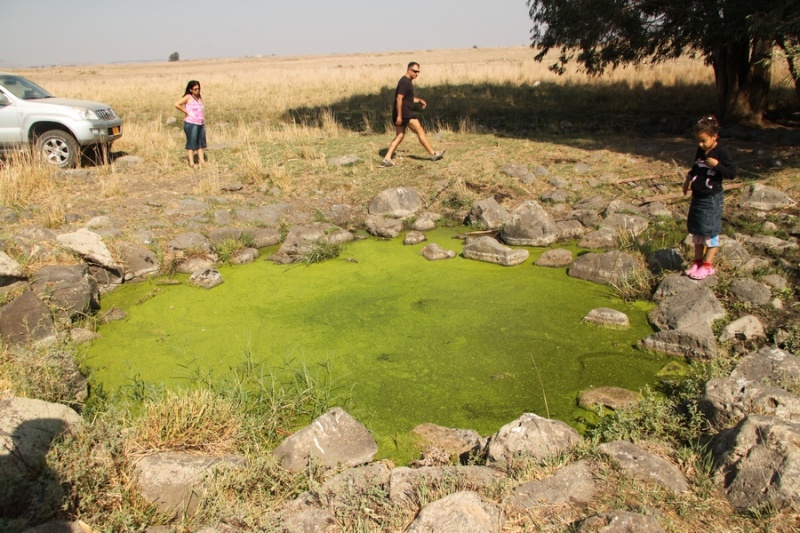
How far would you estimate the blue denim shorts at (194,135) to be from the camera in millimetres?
9469

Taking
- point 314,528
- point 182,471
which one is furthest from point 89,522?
point 314,528

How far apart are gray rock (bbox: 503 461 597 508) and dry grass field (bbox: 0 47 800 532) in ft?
0.24

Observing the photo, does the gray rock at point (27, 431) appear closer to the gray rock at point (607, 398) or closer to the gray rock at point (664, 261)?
the gray rock at point (607, 398)

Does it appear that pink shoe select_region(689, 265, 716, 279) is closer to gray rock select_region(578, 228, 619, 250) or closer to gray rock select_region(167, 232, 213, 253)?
gray rock select_region(578, 228, 619, 250)

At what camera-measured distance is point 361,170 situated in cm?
975

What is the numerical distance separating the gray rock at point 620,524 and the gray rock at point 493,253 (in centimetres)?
429

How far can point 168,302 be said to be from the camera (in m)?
6.09

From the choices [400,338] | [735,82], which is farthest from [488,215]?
[735,82]

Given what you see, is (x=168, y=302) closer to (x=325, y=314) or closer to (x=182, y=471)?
(x=325, y=314)

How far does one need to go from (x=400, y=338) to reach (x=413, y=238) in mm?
2658

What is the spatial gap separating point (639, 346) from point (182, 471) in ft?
11.8

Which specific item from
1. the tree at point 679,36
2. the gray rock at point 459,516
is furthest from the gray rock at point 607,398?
the tree at point 679,36

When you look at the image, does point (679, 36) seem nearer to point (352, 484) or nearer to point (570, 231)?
point (570, 231)

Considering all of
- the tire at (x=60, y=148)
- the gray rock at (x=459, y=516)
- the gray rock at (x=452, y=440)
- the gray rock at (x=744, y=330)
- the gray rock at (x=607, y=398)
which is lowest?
the gray rock at (x=452, y=440)
